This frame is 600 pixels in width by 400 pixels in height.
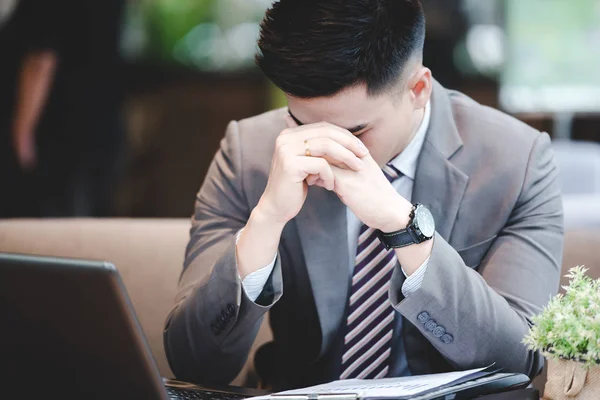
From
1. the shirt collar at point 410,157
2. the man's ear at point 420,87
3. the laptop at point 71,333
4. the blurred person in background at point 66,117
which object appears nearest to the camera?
the laptop at point 71,333

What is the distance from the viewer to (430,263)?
1303mm

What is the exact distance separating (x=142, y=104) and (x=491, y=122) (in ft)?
14.3

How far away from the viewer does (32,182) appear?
3.74 m

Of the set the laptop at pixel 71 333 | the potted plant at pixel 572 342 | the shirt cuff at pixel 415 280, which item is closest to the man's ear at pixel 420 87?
the shirt cuff at pixel 415 280

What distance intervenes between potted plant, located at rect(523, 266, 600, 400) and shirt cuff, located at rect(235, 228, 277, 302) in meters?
0.47

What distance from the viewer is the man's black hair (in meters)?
1.37

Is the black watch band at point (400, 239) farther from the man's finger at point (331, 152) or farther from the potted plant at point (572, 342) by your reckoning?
the potted plant at point (572, 342)

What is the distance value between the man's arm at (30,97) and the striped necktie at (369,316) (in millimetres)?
2359

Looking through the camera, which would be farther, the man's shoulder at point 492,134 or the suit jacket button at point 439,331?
the man's shoulder at point 492,134

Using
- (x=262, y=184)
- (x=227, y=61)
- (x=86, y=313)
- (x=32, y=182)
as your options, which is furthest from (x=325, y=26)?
(x=227, y=61)

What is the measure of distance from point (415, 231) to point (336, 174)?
0.16 meters

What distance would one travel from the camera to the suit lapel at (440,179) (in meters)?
1.56

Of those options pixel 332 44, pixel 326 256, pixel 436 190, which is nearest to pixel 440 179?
pixel 436 190

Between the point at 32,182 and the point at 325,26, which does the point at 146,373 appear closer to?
the point at 325,26
